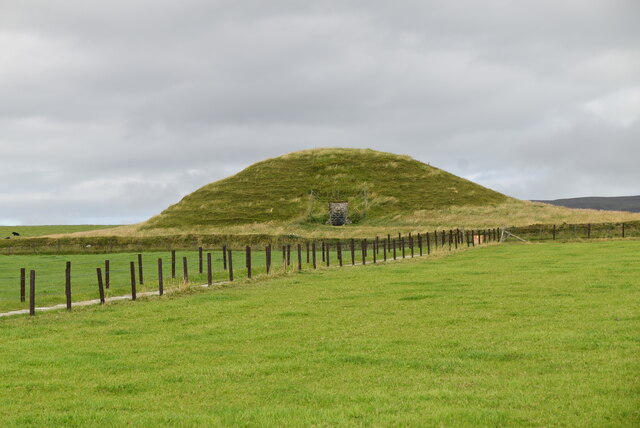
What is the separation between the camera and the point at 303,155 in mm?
152000

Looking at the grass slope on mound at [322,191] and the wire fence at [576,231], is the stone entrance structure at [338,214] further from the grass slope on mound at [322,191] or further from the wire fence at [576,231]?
the wire fence at [576,231]

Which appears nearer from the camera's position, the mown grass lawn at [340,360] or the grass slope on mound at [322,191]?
the mown grass lawn at [340,360]

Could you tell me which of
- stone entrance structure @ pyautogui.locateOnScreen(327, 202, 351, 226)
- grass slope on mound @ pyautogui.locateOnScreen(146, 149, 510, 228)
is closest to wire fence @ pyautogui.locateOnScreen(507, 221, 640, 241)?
grass slope on mound @ pyautogui.locateOnScreen(146, 149, 510, 228)

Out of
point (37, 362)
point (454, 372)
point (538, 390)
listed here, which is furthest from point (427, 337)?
point (37, 362)

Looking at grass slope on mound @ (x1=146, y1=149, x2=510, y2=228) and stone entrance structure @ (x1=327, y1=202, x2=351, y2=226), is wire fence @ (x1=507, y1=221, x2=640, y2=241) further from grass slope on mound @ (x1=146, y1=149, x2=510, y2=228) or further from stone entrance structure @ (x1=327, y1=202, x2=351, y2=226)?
stone entrance structure @ (x1=327, y1=202, x2=351, y2=226)

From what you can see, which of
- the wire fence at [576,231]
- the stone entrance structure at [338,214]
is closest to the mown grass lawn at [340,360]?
the wire fence at [576,231]

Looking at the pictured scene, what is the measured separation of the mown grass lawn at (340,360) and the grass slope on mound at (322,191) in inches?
3628

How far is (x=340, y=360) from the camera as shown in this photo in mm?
14500

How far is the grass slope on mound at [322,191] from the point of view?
393 feet

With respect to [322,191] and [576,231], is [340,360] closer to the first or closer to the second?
[576,231]

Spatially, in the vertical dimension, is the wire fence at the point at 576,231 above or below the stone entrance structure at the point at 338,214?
below

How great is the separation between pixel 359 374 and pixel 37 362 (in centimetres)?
771

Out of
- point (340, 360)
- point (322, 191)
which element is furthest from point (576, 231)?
point (340, 360)

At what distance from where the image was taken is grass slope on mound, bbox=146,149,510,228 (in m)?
120
